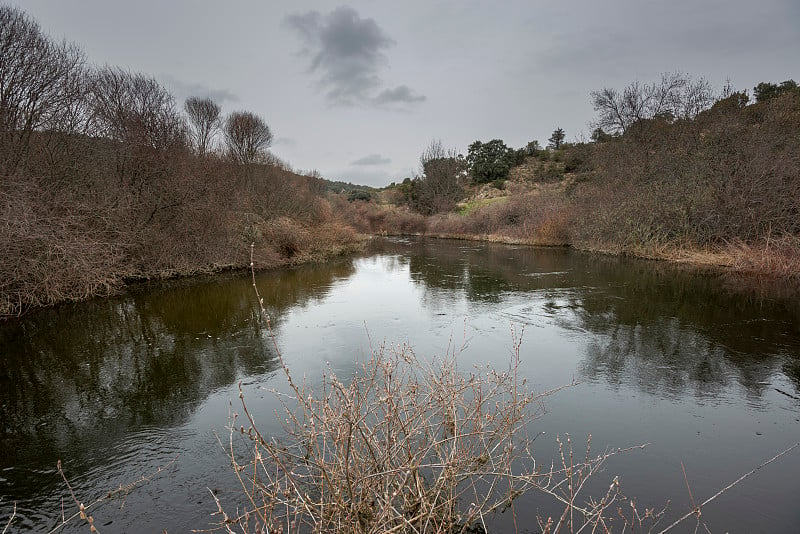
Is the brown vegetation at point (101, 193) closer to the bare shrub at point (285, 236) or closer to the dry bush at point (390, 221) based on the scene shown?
the bare shrub at point (285, 236)

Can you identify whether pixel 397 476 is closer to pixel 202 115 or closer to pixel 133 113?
pixel 133 113

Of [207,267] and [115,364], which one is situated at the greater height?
[207,267]

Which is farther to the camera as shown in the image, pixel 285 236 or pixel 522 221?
pixel 522 221

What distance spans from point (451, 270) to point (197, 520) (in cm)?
1439

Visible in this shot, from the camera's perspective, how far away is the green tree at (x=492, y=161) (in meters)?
50.7

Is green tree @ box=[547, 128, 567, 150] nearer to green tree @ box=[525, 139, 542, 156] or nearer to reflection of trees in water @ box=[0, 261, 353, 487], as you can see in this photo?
green tree @ box=[525, 139, 542, 156]

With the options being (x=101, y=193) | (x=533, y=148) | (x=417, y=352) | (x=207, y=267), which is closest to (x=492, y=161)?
(x=533, y=148)

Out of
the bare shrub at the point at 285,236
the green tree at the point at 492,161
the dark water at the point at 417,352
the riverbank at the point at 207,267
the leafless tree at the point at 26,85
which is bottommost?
the dark water at the point at 417,352

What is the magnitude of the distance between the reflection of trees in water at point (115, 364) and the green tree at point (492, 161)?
141ft

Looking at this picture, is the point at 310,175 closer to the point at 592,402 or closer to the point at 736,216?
the point at 736,216

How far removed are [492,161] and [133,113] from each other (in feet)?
139

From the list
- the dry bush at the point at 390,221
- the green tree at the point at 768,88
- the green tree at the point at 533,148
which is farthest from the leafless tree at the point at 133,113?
the green tree at the point at 533,148

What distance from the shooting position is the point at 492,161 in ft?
169

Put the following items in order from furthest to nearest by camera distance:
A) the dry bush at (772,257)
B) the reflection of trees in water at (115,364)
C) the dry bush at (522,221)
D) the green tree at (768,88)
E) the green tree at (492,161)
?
the green tree at (492,161), the green tree at (768,88), the dry bush at (522,221), the dry bush at (772,257), the reflection of trees in water at (115,364)
